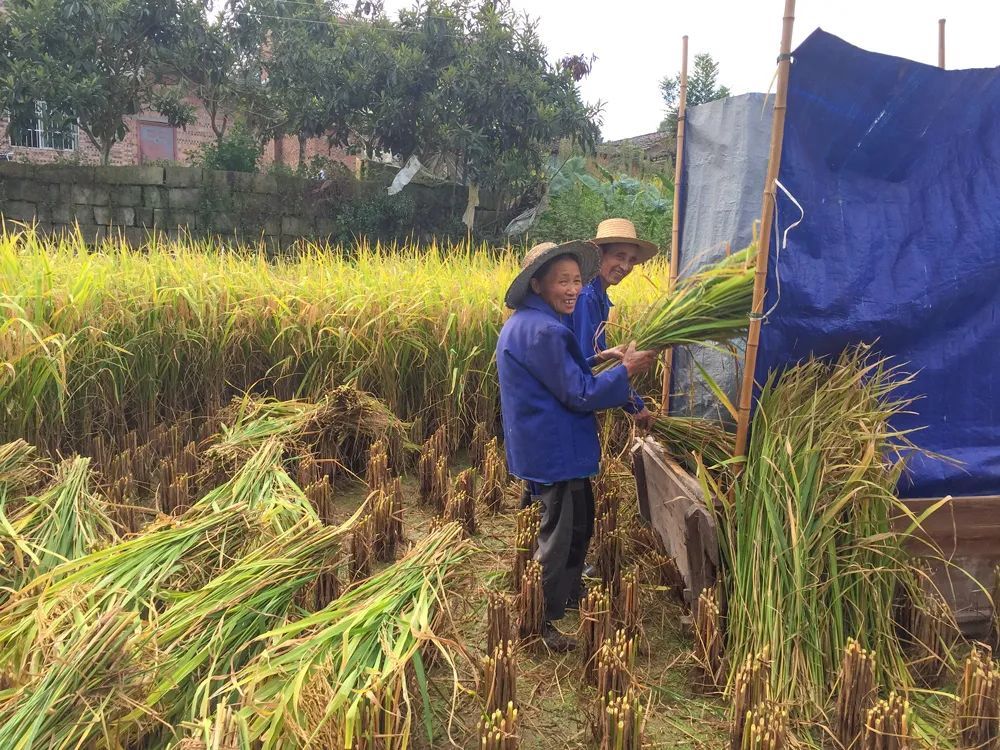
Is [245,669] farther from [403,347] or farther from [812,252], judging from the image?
[403,347]

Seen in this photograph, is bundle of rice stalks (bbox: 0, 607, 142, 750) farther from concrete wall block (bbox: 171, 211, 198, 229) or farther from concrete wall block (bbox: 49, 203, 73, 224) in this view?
concrete wall block (bbox: 49, 203, 73, 224)

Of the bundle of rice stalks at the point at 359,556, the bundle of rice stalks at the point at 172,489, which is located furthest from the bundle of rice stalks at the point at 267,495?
the bundle of rice stalks at the point at 172,489

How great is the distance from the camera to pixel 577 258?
2.61 meters

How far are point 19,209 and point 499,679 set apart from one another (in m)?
12.0

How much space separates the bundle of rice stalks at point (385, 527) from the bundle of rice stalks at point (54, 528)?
40.5 inches

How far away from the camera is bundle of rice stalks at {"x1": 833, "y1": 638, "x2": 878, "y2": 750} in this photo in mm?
1962

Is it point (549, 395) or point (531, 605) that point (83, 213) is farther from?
point (531, 605)

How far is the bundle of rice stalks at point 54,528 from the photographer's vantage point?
90.5 inches

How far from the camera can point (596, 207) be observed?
11.4m

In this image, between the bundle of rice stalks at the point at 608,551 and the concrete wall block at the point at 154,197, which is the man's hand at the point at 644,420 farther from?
the concrete wall block at the point at 154,197

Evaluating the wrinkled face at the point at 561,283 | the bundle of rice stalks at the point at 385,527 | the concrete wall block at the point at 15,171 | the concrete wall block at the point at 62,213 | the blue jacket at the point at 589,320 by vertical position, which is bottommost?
the bundle of rice stalks at the point at 385,527

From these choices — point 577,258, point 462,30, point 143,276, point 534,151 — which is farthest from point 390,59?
point 577,258

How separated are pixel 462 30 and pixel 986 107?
10520 mm

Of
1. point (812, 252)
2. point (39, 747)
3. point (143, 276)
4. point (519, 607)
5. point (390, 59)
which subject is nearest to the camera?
point (39, 747)
